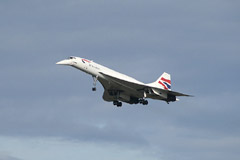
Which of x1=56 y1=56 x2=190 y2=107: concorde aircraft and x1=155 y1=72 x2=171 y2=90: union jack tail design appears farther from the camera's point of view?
x1=155 y1=72 x2=171 y2=90: union jack tail design

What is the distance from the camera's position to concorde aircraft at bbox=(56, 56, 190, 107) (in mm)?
92500

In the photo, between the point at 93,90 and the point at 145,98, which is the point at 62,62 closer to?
the point at 93,90

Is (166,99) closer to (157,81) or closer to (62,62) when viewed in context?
(157,81)

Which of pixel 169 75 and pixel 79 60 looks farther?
pixel 169 75

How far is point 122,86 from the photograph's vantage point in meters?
94.7

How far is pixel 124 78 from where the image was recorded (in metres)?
94.1

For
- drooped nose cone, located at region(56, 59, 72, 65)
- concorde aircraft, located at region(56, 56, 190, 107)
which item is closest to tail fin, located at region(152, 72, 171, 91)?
concorde aircraft, located at region(56, 56, 190, 107)

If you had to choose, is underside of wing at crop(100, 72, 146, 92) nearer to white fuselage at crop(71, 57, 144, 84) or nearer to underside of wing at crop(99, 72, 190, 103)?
underside of wing at crop(99, 72, 190, 103)

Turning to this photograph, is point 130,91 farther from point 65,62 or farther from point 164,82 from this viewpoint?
point 65,62

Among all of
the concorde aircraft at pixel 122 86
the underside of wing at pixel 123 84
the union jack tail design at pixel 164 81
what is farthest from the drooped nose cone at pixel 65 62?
the union jack tail design at pixel 164 81

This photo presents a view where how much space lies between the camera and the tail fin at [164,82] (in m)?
97.7

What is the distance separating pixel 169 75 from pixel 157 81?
69.3 inches

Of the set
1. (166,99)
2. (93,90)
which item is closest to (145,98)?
(166,99)

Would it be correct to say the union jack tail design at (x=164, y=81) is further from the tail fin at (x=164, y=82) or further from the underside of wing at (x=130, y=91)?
the underside of wing at (x=130, y=91)
